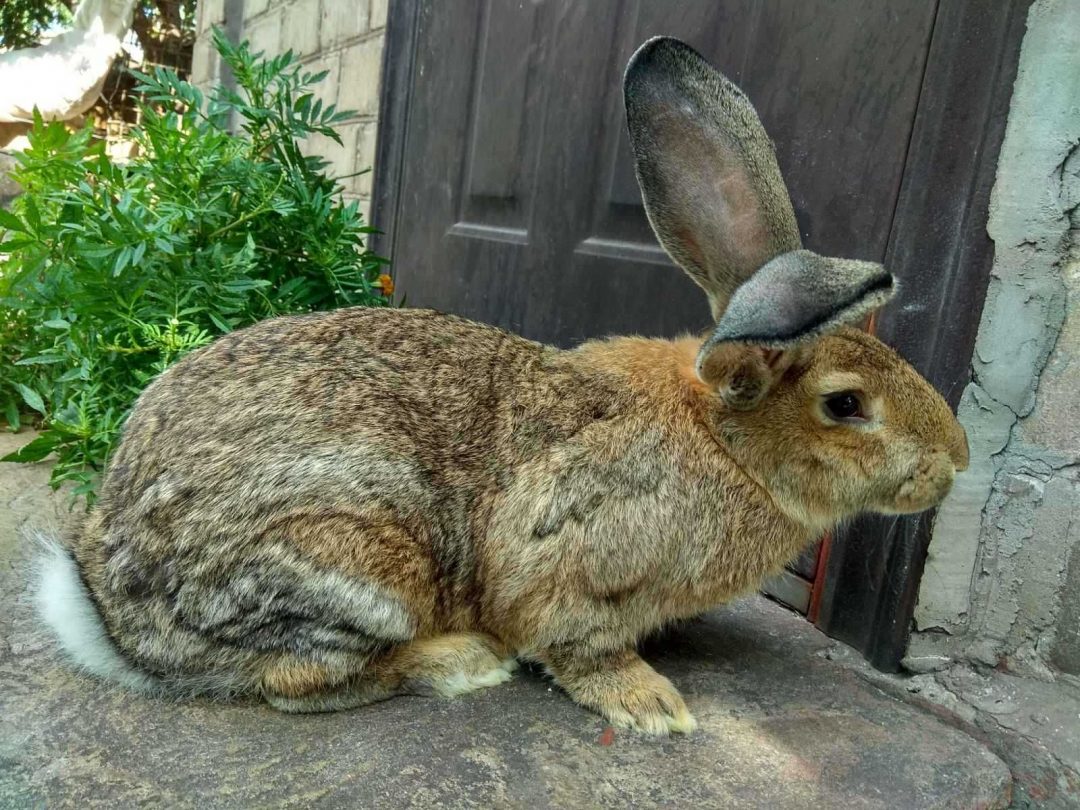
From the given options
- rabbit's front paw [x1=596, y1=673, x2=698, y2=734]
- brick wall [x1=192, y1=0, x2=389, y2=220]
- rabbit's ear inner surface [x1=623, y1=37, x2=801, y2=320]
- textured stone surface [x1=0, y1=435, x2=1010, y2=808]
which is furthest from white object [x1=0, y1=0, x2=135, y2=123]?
rabbit's front paw [x1=596, y1=673, x2=698, y2=734]

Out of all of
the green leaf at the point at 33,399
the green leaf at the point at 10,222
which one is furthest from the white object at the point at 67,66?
the green leaf at the point at 10,222

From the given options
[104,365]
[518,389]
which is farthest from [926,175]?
[104,365]

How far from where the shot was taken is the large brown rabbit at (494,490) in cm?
180

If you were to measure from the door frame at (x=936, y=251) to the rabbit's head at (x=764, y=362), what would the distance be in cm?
25

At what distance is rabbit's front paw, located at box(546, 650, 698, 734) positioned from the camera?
1.89 m

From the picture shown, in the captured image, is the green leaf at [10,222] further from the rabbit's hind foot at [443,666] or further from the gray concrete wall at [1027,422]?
the gray concrete wall at [1027,422]

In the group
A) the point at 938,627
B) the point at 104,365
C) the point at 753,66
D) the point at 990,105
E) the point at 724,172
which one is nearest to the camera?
the point at 724,172

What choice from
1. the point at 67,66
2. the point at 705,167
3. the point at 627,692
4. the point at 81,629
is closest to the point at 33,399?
the point at 81,629

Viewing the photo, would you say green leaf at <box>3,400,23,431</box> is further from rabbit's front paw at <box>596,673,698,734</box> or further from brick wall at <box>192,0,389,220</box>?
rabbit's front paw at <box>596,673,698,734</box>

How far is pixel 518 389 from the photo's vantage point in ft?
6.86

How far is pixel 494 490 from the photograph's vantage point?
77.8 inches

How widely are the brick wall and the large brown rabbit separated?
3.15 m

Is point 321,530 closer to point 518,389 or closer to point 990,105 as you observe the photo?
point 518,389

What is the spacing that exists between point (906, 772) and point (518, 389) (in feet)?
3.78
